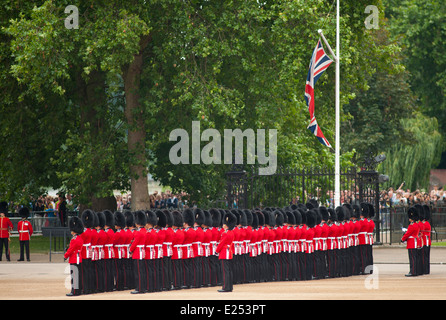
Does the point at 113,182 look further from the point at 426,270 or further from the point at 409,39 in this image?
the point at 409,39

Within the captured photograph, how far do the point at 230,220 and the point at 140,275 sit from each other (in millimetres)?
2111

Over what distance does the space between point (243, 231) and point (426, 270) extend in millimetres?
5194

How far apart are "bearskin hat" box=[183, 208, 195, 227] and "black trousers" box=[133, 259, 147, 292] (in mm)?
1340

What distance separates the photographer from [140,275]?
18594 millimetres

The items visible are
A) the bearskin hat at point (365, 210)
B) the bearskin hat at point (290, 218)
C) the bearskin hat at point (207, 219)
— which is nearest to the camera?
the bearskin hat at point (207, 219)

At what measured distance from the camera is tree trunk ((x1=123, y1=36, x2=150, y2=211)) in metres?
29.5

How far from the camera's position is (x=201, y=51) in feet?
92.4

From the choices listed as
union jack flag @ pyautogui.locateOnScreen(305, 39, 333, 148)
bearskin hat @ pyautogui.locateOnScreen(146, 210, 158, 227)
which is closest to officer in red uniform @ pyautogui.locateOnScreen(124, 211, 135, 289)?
bearskin hat @ pyautogui.locateOnScreen(146, 210, 158, 227)

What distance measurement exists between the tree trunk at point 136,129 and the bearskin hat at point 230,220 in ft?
35.8

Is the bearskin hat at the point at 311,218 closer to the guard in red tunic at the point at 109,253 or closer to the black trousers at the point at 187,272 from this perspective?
the black trousers at the point at 187,272

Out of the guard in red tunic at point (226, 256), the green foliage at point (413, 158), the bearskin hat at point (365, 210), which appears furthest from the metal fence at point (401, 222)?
the green foliage at point (413, 158)

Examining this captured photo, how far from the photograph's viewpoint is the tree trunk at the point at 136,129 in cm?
2953

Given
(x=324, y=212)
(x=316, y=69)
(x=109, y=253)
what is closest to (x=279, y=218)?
(x=324, y=212)

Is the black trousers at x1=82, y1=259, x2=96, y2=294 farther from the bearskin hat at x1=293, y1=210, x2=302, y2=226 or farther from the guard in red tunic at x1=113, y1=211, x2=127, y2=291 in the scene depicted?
the bearskin hat at x1=293, y1=210, x2=302, y2=226
